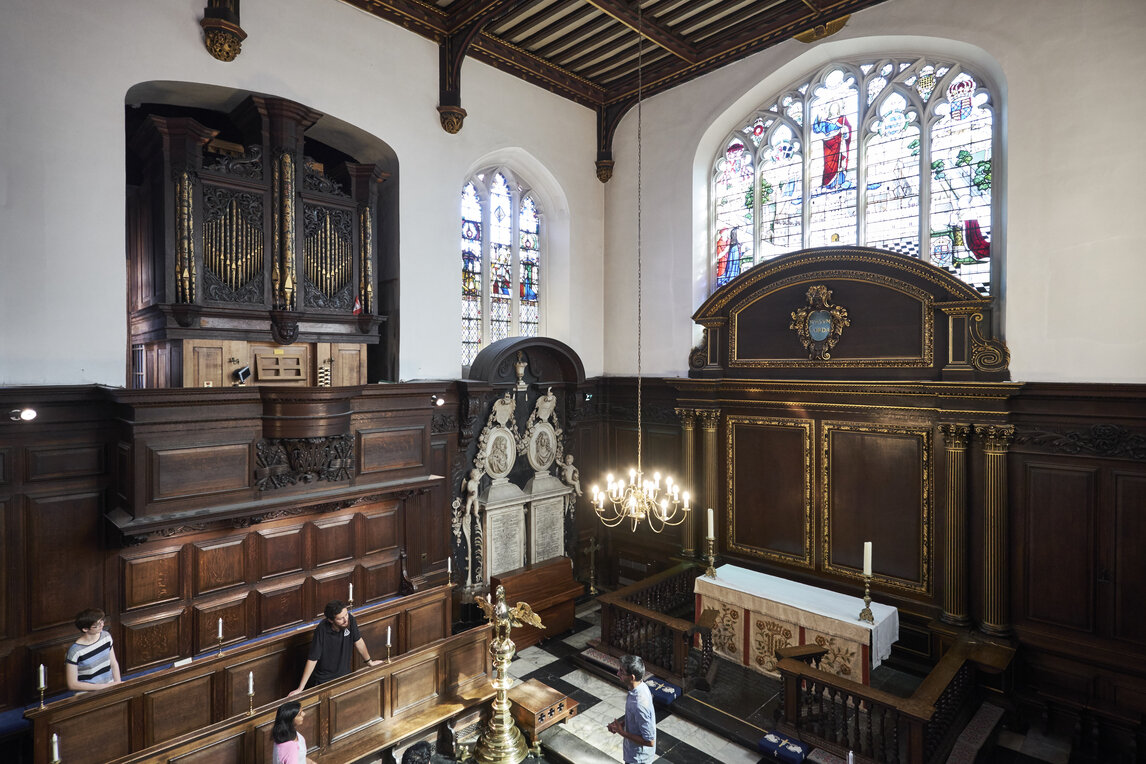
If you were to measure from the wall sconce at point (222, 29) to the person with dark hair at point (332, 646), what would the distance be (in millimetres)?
6390

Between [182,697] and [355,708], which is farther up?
[182,697]

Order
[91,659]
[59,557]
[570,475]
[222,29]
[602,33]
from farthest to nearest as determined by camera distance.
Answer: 1. [570,475]
2. [602,33]
3. [222,29]
4. [59,557]
5. [91,659]

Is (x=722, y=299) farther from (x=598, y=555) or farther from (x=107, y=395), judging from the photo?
(x=107, y=395)

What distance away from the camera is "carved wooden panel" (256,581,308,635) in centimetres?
750

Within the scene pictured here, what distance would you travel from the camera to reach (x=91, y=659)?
578cm

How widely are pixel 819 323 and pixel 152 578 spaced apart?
895cm

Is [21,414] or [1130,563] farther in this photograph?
[1130,563]

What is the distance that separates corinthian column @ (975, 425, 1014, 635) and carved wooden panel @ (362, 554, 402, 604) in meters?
7.60

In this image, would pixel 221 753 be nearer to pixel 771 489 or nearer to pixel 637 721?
pixel 637 721

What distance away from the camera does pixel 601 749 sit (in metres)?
6.79

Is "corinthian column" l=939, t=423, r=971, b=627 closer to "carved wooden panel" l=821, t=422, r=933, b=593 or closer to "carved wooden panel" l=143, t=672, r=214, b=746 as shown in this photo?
"carved wooden panel" l=821, t=422, r=933, b=593

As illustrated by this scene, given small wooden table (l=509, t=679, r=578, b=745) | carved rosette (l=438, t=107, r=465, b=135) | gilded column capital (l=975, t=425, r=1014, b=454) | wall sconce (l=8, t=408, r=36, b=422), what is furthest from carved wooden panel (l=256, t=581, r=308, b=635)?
gilded column capital (l=975, t=425, r=1014, b=454)

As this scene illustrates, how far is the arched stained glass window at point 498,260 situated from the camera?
34.6 feet

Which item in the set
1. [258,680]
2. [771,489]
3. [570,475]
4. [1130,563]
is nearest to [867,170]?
[771,489]
